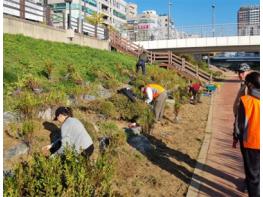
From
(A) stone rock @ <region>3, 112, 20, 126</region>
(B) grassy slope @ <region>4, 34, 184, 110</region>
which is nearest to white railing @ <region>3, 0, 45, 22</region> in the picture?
(B) grassy slope @ <region>4, 34, 184, 110</region>

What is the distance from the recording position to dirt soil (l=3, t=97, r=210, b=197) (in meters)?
5.82

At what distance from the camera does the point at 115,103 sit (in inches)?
403

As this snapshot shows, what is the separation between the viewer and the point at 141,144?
7762mm

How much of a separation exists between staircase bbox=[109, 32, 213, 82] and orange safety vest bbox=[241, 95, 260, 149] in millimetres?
21674

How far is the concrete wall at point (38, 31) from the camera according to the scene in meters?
17.0

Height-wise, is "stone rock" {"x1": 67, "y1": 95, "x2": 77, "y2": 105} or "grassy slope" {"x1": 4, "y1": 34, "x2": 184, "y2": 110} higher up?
"grassy slope" {"x1": 4, "y1": 34, "x2": 184, "y2": 110}

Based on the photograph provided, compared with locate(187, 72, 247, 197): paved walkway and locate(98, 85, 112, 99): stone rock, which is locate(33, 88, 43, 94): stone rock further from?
locate(187, 72, 247, 197): paved walkway

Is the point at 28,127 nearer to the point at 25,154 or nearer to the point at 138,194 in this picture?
the point at 25,154

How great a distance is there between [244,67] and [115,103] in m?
5.04

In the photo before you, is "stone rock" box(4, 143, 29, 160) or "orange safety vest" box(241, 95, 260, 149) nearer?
"orange safety vest" box(241, 95, 260, 149)

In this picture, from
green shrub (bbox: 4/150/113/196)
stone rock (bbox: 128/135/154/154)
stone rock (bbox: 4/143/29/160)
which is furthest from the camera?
stone rock (bbox: 128/135/154/154)

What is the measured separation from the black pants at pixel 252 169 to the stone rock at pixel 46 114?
4.46 metres

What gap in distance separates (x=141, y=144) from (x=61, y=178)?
3.36m

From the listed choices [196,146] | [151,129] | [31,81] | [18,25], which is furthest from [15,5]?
[196,146]
